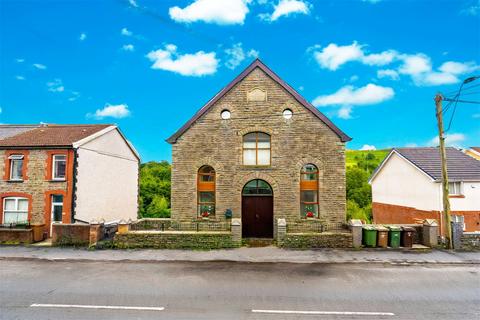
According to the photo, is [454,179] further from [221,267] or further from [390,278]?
[221,267]

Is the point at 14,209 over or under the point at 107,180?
under

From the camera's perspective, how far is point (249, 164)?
1670cm

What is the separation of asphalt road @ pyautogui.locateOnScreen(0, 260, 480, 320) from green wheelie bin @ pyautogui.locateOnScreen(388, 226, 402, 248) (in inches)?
Answer: 113

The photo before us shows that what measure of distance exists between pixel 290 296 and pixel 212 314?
2533 mm

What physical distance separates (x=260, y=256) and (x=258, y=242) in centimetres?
233

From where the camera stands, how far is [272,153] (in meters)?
16.5

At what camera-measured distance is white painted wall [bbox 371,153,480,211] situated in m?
19.6

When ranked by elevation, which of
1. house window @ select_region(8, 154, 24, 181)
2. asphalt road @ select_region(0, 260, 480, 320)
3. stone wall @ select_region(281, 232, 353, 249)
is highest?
house window @ select_region(8, 154, 24, 181)

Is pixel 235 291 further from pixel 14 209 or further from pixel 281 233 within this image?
pixel 14 209

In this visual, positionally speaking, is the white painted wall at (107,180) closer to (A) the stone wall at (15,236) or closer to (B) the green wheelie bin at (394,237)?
(A) the stone wall at (15,236)

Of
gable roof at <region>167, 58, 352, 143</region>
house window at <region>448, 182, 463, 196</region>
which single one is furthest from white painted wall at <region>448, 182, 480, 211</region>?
gable roof at <region>167, 58, 352, 143</region>

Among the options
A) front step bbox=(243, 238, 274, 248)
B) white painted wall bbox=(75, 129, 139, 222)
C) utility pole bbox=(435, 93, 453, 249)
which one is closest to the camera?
front step bbox=(243, 238, 274, 248)

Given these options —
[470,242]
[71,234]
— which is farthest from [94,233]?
[470,242]

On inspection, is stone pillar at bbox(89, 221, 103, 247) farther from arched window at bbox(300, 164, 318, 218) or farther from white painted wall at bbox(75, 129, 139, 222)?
arched window at bbox(300, 164, 318, 218)
